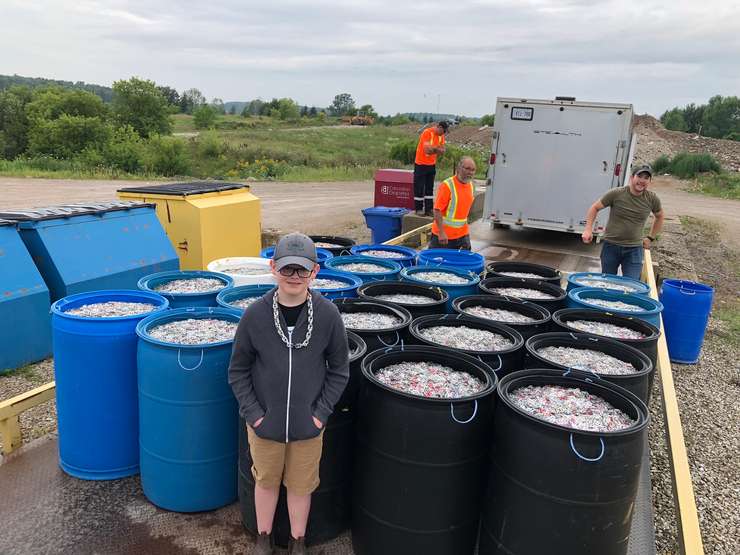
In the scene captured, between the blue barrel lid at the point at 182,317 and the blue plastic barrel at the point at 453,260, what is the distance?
2535mm

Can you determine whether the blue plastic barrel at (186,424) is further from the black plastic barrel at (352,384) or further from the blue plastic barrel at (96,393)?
the black plastic barrel at (352,384)

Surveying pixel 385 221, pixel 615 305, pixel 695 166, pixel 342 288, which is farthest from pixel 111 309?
pixel 695 166

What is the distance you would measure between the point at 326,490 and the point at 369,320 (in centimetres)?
128

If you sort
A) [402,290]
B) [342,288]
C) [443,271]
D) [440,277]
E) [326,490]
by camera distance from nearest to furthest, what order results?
[326,490] < [342,288] < [402,290] < [440,277] < [443,271]

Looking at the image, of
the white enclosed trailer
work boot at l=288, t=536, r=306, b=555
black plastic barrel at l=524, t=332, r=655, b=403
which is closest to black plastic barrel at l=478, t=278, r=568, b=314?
black plastic barrel at l=524, t=332, r=655, b=403

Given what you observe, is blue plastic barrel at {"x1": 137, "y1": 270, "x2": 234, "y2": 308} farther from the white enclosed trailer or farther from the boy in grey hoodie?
the white enclosed trailer

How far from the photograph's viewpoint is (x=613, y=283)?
5.61 m

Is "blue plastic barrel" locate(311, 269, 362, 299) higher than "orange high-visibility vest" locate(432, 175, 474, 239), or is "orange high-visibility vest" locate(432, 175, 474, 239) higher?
"orange high-visibility vest" locate(432, 175, 474, 239)

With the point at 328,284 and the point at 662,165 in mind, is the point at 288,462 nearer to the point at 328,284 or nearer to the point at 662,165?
the point at 328,284

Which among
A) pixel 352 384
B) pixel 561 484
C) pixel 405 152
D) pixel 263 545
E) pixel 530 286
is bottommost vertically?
pixel 263 545

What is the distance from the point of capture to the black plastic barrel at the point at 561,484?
8.02 ft

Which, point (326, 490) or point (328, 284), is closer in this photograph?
point (326, 490)

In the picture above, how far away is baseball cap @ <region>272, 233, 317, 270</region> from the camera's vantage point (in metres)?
2.57

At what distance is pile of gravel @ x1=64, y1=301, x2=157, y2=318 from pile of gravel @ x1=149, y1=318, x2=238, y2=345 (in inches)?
9.2
